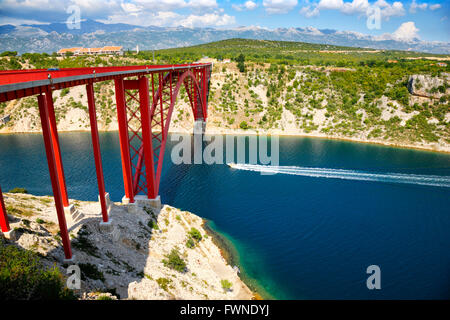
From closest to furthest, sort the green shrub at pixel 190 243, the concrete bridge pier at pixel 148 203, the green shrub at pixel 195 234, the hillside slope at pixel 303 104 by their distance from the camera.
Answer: the green shrub at pixel 190 243 → the green shrub at pixel 195 234 → the concrete bridge pier at pixel 148 203 → the hillside slope at pixel 303 104

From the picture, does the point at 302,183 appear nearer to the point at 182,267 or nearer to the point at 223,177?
the point at 223,177

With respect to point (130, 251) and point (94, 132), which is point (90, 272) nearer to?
point (130, 251)

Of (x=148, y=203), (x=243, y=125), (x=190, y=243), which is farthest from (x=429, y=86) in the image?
(x=148, y=203)

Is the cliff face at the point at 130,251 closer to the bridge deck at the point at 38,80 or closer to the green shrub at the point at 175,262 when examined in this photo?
the green shrub at the point at 175,262

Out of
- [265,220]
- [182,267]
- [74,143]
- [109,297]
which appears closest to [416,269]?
[265,220]

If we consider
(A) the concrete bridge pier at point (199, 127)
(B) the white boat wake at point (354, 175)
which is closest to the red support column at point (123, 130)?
(B) the white boat wake at point (354, 175)

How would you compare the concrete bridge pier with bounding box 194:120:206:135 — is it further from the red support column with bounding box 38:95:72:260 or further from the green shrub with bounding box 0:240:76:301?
the green shrub with bounding box 0:240:76:301

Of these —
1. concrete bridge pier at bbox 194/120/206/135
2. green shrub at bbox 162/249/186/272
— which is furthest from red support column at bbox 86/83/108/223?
concrete bridge pier at bbox 194/120/206/135
